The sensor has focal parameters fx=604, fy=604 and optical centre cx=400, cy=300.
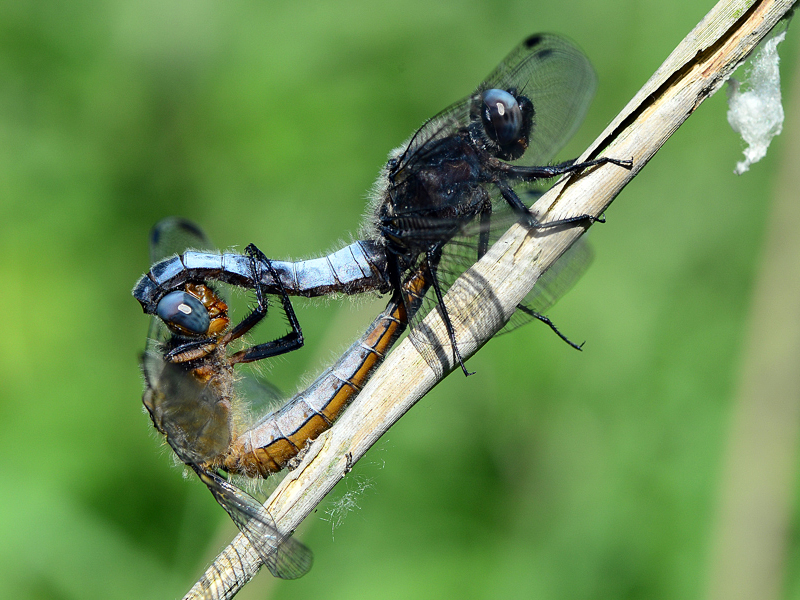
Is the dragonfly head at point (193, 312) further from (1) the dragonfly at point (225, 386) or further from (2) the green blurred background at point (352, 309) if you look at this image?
(2) the green blurred background at point (352, 309)

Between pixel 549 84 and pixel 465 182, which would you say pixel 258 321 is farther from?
pixel 549 84

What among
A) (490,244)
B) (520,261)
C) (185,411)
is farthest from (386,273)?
(520,261)

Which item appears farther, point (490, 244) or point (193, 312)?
point (193, 312)

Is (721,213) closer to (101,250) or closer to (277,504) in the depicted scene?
(277,504)

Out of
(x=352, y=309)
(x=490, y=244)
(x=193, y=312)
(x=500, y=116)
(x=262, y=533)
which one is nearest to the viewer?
(x=262, y=533)

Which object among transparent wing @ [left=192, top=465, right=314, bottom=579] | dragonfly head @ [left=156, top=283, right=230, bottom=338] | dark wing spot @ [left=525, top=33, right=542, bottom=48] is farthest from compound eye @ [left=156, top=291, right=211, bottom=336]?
dark wing spot @ [left=525, top=33, right=542, bottom=48]

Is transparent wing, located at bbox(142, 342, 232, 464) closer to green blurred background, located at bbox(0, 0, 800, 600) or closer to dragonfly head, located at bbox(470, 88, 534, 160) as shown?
green blurred background, located at bbox(0, 0, 800, 600)

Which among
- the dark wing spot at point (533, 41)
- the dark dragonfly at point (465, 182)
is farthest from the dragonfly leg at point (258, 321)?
the dark wing spot at point (533, 41)
